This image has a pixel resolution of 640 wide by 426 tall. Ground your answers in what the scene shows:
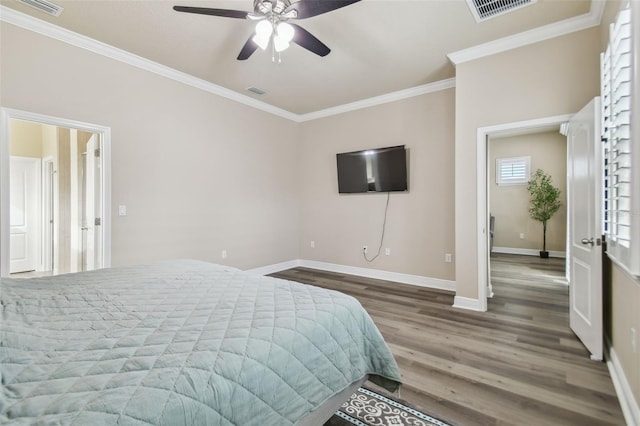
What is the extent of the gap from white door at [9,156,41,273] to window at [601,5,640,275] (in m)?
7.36

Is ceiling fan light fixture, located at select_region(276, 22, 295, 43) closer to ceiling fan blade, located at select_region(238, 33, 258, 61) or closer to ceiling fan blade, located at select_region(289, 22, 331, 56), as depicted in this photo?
ceiling fan blade, located at select_region(289, 22, 331, 56)

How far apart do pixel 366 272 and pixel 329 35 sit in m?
3.40

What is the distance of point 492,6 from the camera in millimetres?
2535

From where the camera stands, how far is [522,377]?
2023mm

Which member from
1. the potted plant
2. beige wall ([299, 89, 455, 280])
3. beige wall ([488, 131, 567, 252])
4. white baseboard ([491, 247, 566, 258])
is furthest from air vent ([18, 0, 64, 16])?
white baseboard ([491, 247, 566, 258])

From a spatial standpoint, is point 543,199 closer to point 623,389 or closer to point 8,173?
point 623,389

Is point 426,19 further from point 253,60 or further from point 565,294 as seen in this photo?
point 565,294


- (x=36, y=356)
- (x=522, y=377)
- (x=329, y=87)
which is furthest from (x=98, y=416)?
(x=329, y=87)

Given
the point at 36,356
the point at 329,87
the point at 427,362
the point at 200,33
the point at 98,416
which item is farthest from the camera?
the point at 329,87

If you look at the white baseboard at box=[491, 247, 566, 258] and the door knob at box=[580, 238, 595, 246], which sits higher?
the door knob at box=[580, 238, 595, 246]

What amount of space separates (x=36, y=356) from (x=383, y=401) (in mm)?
1692

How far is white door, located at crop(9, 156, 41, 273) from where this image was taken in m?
4.92

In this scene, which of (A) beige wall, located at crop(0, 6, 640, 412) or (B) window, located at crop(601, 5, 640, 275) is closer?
(B) window, located at crop(601, 5, 640, 275)

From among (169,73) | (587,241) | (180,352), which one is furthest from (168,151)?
(587,241)
